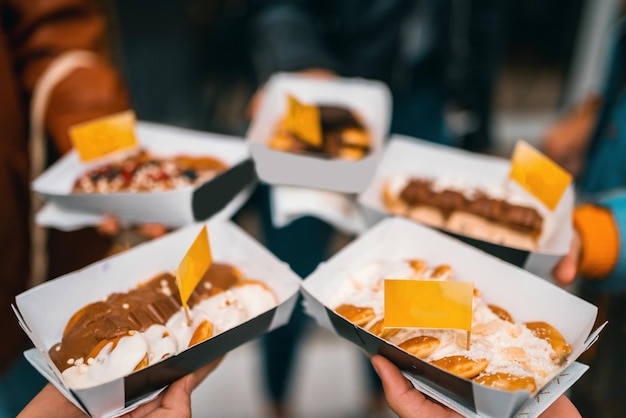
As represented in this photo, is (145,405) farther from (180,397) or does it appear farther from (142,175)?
(142,175)

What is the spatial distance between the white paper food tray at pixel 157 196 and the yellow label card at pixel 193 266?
26cm

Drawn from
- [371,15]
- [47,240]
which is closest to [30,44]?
[47,240]

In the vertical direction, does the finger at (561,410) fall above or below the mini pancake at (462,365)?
below

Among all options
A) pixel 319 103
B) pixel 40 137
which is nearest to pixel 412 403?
pixel 319 103

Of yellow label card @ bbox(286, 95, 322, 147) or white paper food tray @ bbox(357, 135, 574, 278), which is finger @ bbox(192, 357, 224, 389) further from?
yellow label card @ bbox(286, 95, 322, 147)

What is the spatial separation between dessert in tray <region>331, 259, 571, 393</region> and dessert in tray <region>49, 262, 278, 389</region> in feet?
0.76

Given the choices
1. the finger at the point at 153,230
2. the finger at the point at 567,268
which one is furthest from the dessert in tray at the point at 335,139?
the finger at the point at 567,268

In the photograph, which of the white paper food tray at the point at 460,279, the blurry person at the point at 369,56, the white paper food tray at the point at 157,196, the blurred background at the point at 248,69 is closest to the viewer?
the white paper food tray at the point at 460,279

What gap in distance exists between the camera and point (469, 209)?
4.83ft

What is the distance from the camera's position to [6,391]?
1274 mm

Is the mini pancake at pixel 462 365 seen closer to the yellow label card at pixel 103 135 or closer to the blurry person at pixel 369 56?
the blurry person at pixel 369 56

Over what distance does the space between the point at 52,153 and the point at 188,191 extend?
640mm

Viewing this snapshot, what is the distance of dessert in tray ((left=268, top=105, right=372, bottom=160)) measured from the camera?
66.5 inches

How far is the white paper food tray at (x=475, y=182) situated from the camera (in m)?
1.36
